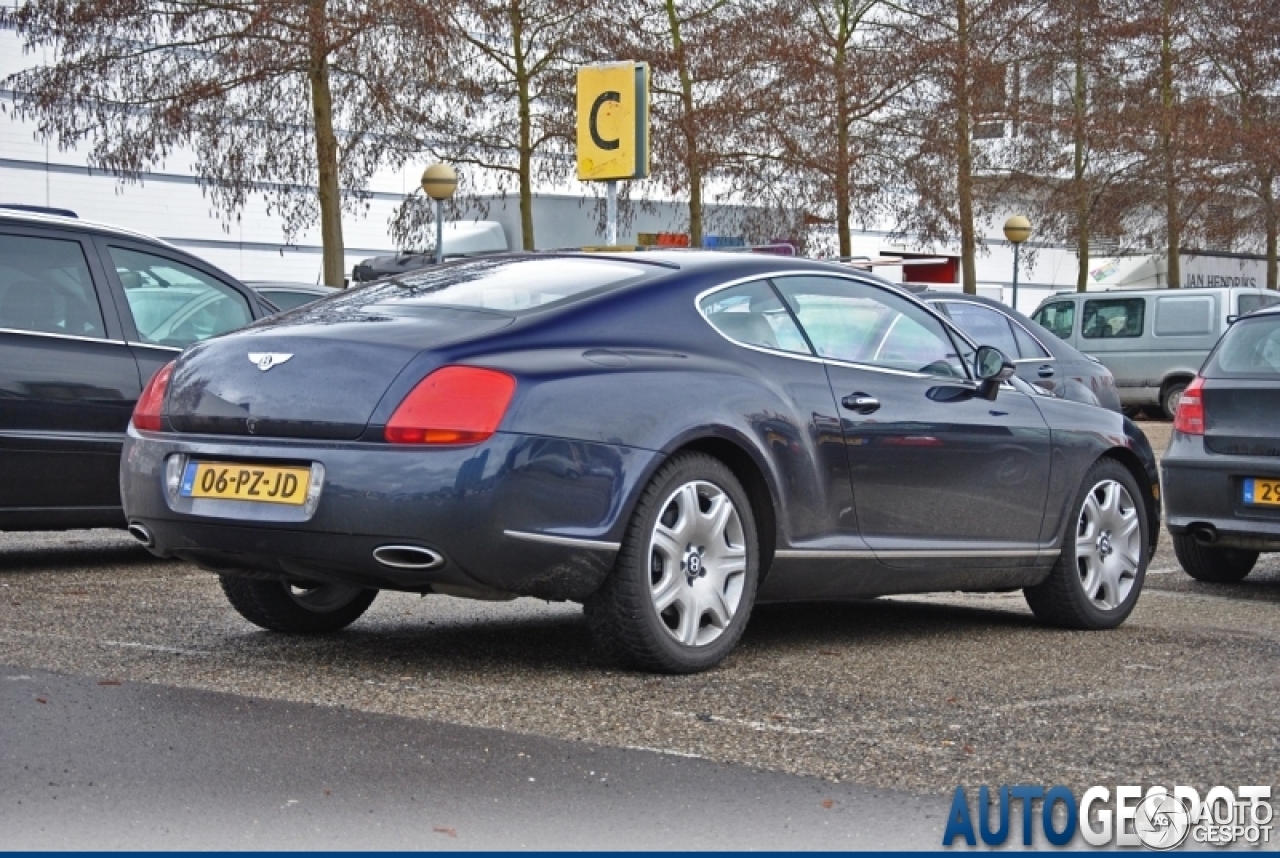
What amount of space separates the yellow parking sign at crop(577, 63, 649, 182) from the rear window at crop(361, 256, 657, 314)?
22.6ft

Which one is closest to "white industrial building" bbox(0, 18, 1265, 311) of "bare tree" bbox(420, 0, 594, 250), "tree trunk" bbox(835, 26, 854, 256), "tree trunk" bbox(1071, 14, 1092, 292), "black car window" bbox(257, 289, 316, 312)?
"tree trunk" bbox(835, 26, 854, 256)

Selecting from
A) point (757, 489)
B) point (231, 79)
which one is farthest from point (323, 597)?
point (231, 79)

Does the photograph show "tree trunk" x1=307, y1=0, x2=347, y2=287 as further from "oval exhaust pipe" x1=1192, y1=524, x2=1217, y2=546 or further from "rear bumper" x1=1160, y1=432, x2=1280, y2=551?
"oval exhaust pipe" x1=1192, y1=524, x2=1217, y2=546

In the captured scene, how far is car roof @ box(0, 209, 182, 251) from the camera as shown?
9180 millimetres

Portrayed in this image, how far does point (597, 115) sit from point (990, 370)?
23.2 feet

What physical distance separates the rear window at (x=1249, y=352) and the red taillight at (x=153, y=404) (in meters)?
5.39

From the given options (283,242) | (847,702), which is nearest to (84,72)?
(283,242)

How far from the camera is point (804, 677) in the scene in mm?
6285

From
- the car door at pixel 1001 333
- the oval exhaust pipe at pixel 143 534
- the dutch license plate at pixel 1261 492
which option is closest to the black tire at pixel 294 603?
the oval exhaust pipe at pixel 143 534

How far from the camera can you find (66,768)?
15.4 ft

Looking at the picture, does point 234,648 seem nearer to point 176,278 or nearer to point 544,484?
point 544,484

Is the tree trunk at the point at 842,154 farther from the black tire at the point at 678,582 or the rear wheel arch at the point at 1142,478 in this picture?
the black tire at the point at 678,582

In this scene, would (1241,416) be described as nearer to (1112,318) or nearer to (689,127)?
(689,127)

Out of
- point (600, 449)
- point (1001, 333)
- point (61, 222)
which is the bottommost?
point (1001, 333)
